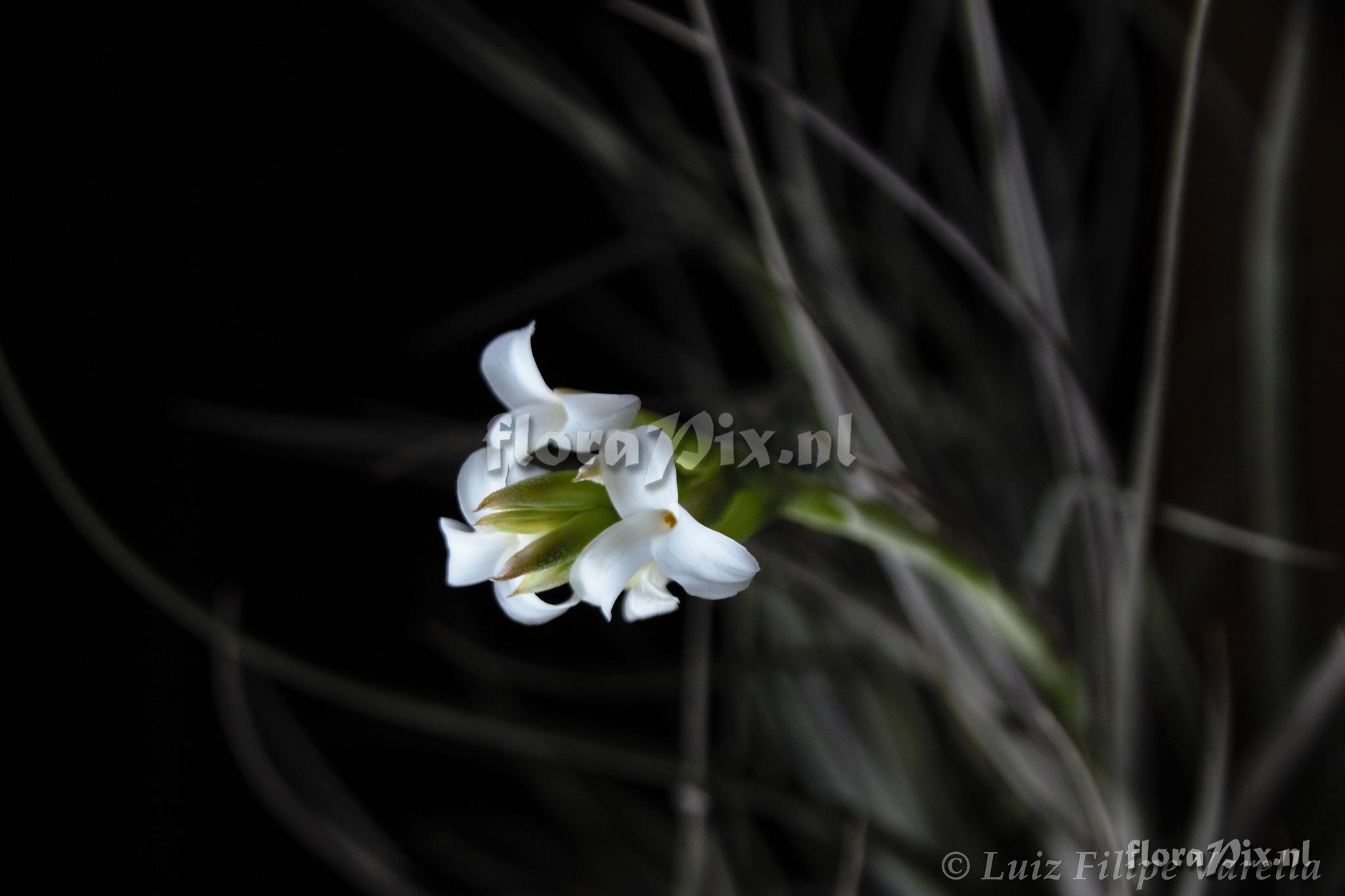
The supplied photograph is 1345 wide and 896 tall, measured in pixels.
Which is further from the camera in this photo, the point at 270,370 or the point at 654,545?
the point at 270,370

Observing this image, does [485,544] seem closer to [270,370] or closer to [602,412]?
[602,412]

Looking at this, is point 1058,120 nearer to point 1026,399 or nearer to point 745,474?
point 1026,399

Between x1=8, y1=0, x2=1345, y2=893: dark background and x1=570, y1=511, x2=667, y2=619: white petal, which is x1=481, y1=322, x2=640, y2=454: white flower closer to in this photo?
x1=570, y1=511, x2=667, y2=619: white petal

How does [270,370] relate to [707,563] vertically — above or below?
above

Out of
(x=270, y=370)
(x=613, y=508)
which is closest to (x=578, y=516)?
(x=613, y=508)

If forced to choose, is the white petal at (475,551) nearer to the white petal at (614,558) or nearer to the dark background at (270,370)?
the white petal at (614,558)

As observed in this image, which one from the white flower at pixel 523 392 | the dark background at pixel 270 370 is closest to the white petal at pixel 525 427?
the white flower at pixel 523 392

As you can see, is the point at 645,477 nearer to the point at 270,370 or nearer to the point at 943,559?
the point at 943,559
